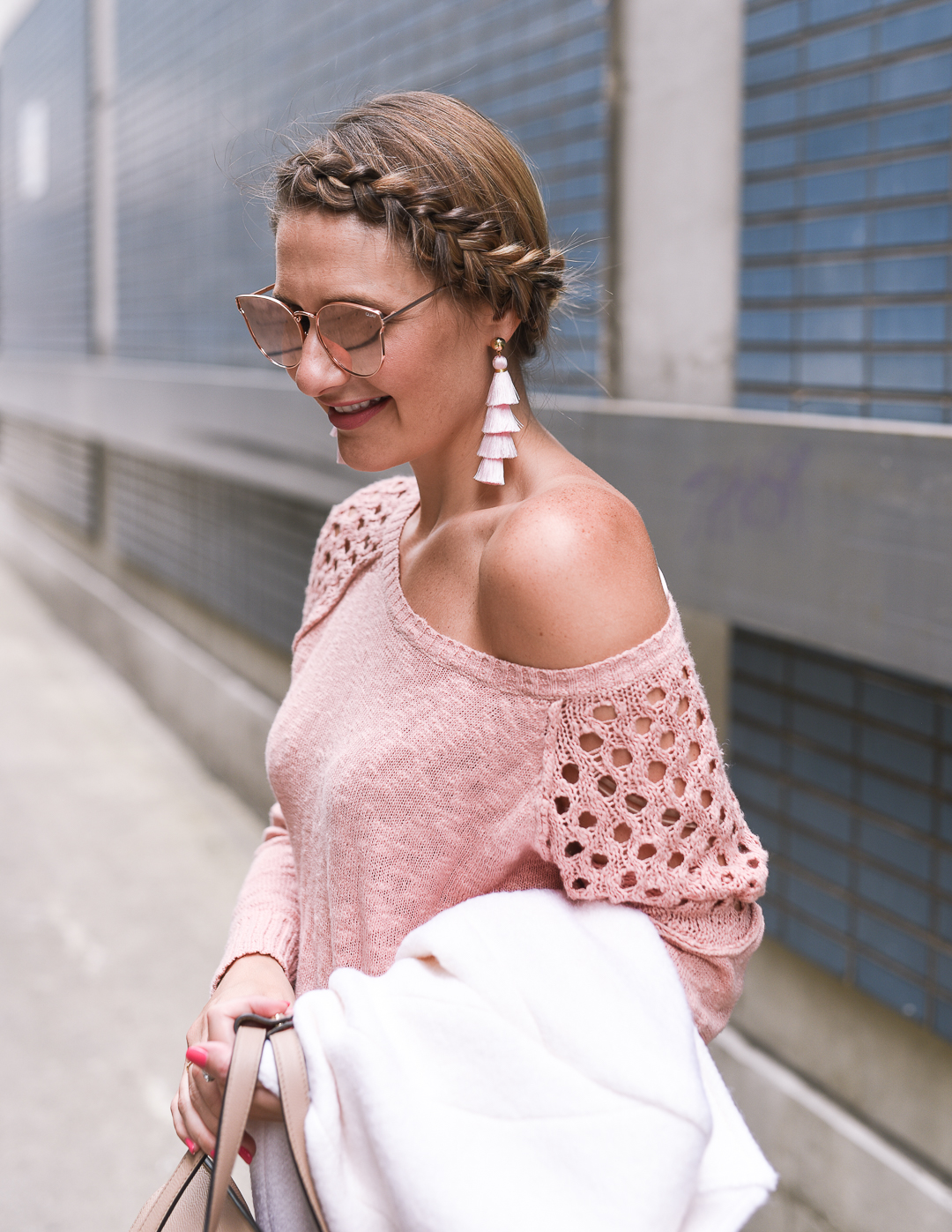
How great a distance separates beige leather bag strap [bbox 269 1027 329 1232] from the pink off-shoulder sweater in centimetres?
17

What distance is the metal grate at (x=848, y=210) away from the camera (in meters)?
2.73

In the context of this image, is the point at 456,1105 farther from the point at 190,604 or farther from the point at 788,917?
the point at 190,604

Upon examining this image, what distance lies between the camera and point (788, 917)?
11.3 feet

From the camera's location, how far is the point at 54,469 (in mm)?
13523

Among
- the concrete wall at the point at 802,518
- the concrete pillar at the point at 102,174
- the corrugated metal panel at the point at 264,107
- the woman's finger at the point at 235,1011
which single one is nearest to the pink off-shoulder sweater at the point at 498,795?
the woman's finger at the point at 235,1011

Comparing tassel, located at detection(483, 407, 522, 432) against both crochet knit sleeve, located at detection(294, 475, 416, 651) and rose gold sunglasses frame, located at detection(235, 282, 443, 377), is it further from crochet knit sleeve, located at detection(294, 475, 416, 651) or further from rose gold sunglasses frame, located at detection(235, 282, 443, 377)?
crochet knit sleeve, located at detection(294, 475, 416, 651)

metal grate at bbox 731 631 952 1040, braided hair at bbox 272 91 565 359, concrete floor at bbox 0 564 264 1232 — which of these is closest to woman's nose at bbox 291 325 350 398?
braided hair at bbox 272 91 565 359

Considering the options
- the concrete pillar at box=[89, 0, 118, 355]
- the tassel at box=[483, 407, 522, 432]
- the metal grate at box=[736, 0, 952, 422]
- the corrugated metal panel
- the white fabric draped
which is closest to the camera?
the white fabric draped

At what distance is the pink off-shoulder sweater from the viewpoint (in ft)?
4.05

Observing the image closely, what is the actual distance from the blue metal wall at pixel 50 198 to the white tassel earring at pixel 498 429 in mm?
10856

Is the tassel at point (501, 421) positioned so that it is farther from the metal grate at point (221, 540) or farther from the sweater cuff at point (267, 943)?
the metal grate at point (221, 540)

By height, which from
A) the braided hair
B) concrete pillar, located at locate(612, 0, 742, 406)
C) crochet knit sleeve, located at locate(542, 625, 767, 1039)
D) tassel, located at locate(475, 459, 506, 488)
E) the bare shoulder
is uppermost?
concrete pillar, located at locate(612, 0, 742, 406)

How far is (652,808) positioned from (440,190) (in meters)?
0.64

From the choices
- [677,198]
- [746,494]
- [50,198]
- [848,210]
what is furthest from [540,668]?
[50,198]
